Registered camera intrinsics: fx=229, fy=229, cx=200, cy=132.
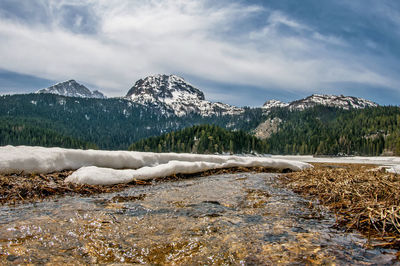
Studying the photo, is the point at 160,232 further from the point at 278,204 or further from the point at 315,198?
the point at 315,198

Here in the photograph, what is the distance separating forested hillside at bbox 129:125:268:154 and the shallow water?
406 ft

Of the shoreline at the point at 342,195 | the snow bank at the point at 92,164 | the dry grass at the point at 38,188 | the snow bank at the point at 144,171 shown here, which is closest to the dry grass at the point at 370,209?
the shoreline at the point at 342,195

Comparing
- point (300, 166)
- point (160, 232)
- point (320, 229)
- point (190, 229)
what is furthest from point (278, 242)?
point (300, 166)

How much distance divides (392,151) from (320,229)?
16794 cm

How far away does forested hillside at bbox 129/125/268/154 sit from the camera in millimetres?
132275

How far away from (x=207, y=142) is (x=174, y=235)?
12992 cm

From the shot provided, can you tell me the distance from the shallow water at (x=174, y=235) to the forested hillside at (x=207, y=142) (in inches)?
4871

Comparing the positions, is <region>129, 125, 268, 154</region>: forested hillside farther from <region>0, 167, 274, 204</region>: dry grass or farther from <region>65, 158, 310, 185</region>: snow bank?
<region>0, 167, 274, 204</region>: dry grass

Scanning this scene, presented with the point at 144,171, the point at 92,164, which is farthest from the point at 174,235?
the point at 92,164

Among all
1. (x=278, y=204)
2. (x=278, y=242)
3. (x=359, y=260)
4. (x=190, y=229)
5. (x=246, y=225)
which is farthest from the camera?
(x=278, y=204)

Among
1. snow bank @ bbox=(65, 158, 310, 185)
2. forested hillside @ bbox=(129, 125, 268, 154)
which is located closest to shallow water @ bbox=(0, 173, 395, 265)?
snow bank @ bbox=(65, 158, 310, 185)

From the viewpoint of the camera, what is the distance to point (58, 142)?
190 m

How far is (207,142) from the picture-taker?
134500mm

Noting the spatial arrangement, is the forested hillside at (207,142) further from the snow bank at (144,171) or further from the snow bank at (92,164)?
the snow bank at (92,164)
